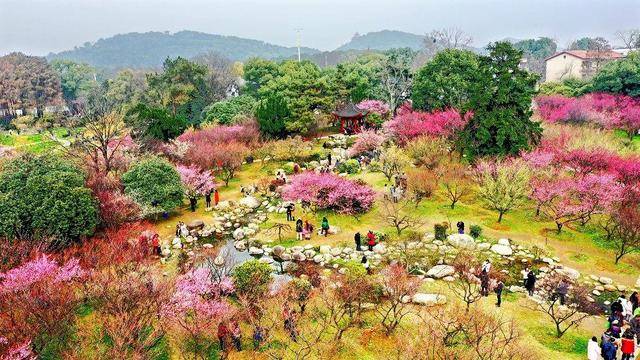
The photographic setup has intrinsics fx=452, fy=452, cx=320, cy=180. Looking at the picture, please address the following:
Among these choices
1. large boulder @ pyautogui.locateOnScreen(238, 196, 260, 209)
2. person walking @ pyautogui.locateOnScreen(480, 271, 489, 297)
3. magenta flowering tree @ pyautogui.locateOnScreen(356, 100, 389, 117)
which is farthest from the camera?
magenta flowering tree @ pyautogui.locateOnScreen(356, 100, 389, 117)

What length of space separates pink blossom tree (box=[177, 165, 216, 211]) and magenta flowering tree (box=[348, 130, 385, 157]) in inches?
611

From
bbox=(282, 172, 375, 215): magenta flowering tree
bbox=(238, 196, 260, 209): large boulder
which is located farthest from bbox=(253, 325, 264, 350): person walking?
bbox=(238, 196, 260, 209): large boulder

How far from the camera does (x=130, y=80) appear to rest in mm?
100688

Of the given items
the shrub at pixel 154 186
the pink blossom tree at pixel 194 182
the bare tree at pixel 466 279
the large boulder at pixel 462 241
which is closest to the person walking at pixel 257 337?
the bare tree at pixel 466 279

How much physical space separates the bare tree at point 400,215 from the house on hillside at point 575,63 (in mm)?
60832

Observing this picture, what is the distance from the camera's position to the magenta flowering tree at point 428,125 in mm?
38312

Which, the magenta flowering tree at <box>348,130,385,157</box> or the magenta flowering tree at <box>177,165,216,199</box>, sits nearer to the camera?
the magenta flowering tree at <box>177,165,216,199</box>

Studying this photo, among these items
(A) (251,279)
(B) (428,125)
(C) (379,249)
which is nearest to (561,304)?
(C) (379,249)

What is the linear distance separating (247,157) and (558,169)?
26.5m

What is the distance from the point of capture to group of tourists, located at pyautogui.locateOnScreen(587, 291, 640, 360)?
14602mm

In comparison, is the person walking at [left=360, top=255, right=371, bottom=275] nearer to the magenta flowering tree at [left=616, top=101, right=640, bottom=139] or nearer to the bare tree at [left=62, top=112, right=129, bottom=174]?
the bare tree at [left=62, top=112, right=129, bottom=174]

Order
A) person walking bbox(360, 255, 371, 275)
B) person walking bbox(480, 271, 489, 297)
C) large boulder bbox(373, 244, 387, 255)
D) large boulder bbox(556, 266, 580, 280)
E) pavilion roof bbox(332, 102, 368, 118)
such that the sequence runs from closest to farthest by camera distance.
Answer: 1. person walking bbox(480, 271, 489, 297)
2. large boulder bbox(556, 266, 580, 280)
3. person walking bbox(360, 255, 371, 275)
4. large boulder bbox(373, 244, 387, 255)
5. pavilion roof bbox(332, 102, 368, 118)

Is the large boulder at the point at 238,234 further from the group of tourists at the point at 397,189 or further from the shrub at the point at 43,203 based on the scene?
the group of tourists at the point at 397,189

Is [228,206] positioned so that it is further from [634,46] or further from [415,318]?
[634,46]
